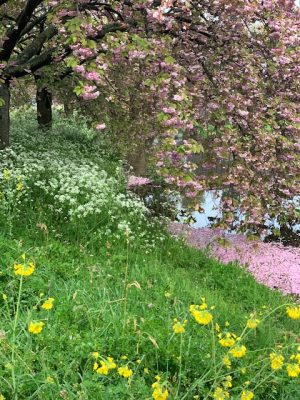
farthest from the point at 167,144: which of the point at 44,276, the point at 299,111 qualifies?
the point at 299,111

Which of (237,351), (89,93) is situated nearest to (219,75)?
(89,93)

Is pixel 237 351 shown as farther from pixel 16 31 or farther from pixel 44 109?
pixel 44 109

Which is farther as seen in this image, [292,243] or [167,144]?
[292,243]

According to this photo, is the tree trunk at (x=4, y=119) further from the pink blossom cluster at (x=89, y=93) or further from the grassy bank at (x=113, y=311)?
the pink blossom cluster at (x=89, y=93)

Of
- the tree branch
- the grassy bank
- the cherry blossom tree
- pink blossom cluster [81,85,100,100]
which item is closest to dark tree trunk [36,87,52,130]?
the grassy bank

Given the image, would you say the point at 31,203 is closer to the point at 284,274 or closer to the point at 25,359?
the point at 25,359

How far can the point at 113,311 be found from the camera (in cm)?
456

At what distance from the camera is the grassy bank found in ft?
11.0

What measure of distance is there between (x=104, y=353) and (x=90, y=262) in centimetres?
281

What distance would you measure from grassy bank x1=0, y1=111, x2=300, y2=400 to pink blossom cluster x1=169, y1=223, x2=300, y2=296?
4.40 ft

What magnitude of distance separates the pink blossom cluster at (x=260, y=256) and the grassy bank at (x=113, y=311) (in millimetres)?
1342

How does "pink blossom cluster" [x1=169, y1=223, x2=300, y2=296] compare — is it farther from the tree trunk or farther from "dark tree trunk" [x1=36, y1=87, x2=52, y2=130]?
"dark tree trunk" [x1=36, y1=87, x2=52, y2=130]

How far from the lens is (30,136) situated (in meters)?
14.9

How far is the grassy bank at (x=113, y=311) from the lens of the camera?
11.0ft
